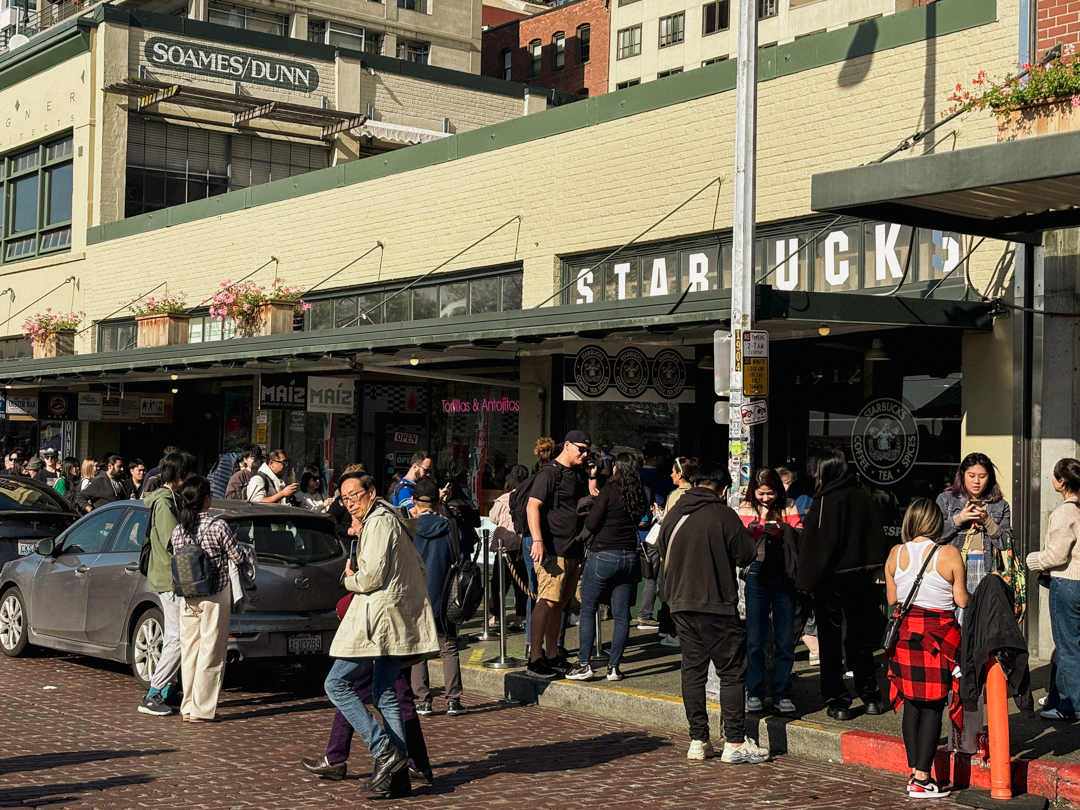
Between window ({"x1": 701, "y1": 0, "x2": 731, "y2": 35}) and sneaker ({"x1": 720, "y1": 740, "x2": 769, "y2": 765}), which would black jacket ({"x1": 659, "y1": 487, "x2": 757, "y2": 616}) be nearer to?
sneaker ({"x1": 720, "y1": 740, "x2": 769, "y2": 765})

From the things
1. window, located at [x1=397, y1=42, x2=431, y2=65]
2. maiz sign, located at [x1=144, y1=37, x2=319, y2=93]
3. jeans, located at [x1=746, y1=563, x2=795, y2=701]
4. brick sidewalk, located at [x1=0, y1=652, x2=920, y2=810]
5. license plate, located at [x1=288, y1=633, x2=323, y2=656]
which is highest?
window, located at [x1=397, y1=42, x2=431, y2=65]

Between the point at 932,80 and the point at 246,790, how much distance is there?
902 cm

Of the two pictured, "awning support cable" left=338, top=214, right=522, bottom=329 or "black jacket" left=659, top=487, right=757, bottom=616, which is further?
→ "awning support cable" left=338, top=214, right=522, bottom=329

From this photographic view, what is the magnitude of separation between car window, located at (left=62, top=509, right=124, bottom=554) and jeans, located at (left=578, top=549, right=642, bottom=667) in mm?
4380

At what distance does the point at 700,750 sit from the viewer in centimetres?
838

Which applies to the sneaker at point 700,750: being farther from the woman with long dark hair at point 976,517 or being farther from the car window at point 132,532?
the car window at point 132,532

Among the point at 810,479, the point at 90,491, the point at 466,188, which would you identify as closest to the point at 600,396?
the point at 810,479

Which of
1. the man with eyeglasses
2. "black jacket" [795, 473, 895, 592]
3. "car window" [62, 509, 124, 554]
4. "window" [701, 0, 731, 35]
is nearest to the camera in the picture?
"black jacket" [795, 473, 895, 592]

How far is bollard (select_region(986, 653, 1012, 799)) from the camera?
287 inches

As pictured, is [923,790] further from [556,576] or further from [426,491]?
[426,491]

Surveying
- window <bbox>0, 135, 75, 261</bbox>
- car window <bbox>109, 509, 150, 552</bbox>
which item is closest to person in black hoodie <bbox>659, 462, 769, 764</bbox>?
car window <bbox>109, 509, 150, 552</bbox>

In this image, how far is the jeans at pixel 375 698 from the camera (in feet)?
24.6

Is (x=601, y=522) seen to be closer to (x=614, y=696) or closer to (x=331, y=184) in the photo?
(x=614, y=696)

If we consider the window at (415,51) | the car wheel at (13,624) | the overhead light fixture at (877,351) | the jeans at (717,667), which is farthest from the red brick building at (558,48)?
the jeans at (717,667)
